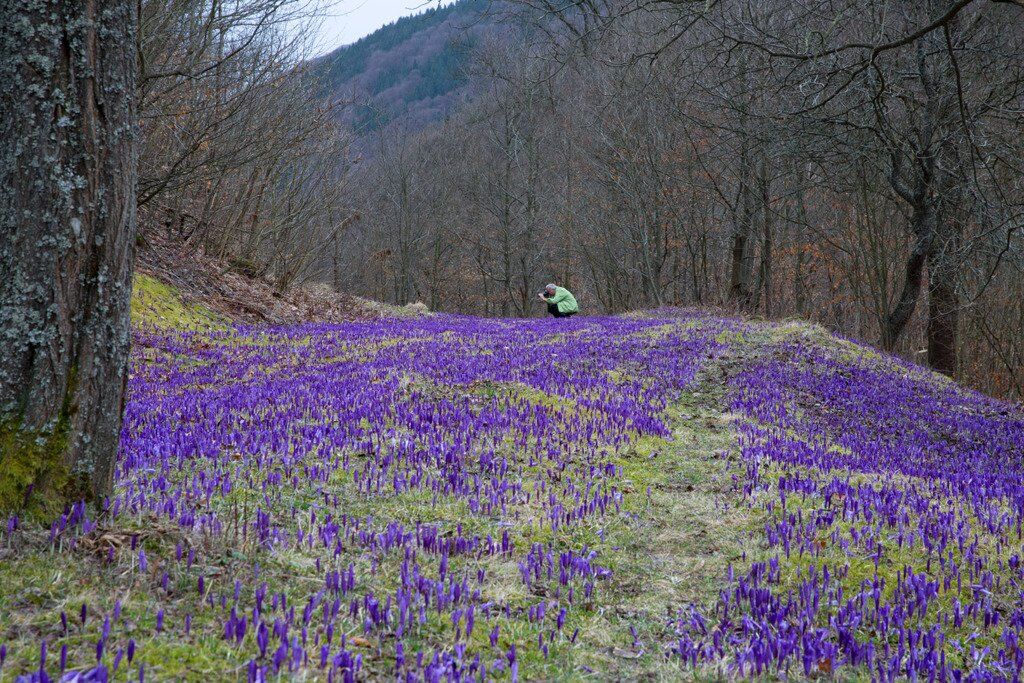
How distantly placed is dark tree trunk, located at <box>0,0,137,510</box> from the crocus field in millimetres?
388

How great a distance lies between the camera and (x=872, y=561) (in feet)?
15.4

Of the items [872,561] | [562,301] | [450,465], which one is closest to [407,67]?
[562,301]

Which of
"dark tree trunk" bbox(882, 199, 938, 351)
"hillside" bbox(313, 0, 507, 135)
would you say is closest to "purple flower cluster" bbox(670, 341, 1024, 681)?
"dark tree trunk" bbox(882, 199, 938, 351)

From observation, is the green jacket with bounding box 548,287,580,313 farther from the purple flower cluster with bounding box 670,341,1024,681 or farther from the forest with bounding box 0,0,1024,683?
the purple flower cluster with bounding box 670,341,1024,681

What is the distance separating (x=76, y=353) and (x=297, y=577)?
167 centimetres

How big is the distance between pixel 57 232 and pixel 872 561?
5.40 meters

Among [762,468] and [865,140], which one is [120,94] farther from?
[865,140]

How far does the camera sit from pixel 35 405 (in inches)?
137

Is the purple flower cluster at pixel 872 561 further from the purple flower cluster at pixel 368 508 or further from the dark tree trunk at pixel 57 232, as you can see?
the dark tree trunk at pixel 57 232

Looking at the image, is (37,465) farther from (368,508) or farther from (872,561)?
(872,561)

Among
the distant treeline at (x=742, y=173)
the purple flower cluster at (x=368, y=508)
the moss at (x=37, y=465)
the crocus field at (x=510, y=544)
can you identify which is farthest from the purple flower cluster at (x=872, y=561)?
the distant treeline at (x=742, y=173)

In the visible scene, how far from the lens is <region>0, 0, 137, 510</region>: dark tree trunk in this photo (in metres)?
3.45

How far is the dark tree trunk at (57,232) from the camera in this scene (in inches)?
136

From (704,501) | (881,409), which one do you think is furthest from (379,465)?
(881,409)
